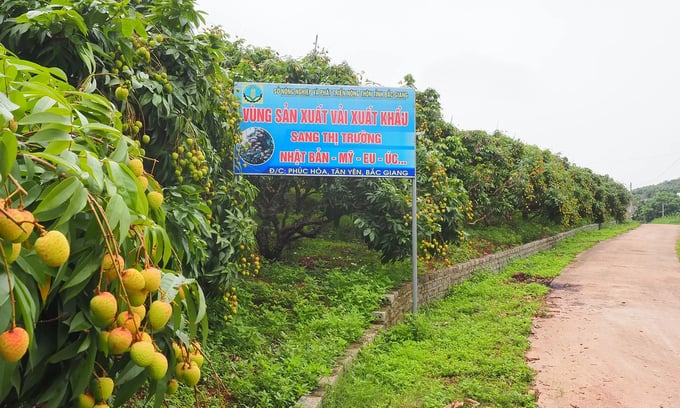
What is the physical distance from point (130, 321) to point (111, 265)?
0.36 feet

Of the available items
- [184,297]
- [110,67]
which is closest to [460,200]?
[110,67]

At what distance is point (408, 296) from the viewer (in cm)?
658

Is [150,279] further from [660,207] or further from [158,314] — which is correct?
[660,207]

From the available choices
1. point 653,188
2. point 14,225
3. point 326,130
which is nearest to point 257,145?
point 326,130

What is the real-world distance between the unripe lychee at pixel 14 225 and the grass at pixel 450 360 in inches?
112

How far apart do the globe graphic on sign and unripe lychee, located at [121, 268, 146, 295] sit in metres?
4.25

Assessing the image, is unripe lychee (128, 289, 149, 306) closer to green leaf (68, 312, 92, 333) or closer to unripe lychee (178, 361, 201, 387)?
green leaf (68, 312, 92, 333)

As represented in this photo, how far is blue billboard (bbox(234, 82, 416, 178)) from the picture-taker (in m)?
5.20

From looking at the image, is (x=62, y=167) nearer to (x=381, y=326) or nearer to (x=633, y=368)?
(x=381, y=326)

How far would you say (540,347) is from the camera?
523cm

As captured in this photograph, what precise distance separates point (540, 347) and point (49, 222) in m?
5.11

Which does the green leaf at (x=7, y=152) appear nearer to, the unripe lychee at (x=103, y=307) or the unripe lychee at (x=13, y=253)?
the unripe lychee at (x=13, y=253)

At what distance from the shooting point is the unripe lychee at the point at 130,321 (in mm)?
951

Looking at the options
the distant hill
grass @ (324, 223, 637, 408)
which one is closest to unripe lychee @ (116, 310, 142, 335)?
grass @ (324, 223, 637, 408)
